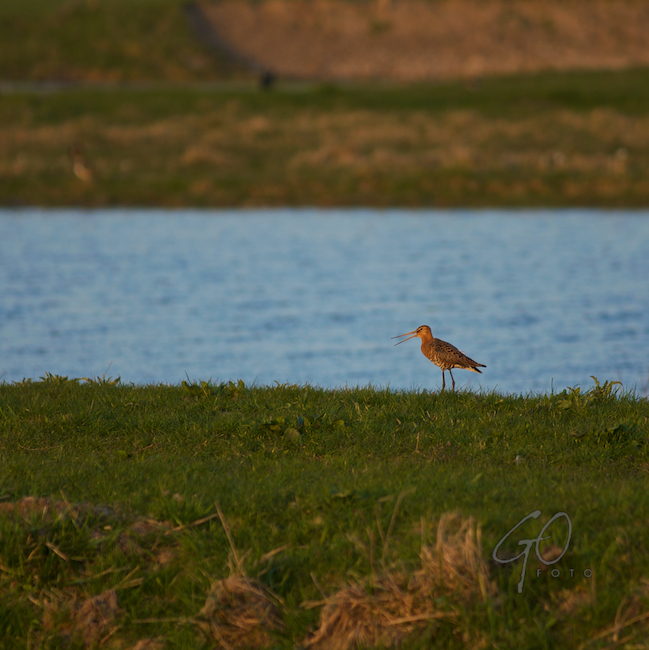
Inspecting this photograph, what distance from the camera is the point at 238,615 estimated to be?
598cm

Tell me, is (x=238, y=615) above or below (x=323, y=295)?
below

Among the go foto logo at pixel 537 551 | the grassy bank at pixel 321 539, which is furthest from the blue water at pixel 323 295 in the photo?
the go foto logo at pixel 537 551

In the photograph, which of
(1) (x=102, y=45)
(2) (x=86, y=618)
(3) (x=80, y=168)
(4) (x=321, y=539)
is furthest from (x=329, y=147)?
(1) (x=102, y=45)

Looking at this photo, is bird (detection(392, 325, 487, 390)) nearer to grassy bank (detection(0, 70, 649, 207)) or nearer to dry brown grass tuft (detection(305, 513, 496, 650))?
dry brown grass tuft (detection(305, 513, 496, 650))

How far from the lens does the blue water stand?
14961mm

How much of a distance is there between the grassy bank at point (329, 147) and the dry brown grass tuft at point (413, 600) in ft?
99.6

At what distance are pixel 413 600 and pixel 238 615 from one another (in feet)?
3.68

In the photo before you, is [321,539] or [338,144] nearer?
[321,539]

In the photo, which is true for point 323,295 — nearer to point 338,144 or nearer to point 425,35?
point 338,144

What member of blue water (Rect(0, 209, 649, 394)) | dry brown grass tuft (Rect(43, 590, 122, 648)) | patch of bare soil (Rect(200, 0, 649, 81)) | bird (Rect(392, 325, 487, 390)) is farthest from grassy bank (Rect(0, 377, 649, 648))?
patch of bare soil (Rect(200, 0, 649, 81))

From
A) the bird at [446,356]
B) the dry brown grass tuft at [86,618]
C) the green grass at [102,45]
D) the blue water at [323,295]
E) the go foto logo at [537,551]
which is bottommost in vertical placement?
the dry brown grass tuft at [86,618]

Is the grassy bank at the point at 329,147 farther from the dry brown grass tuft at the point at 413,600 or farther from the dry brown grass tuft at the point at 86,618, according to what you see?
the dry brown grass tuft at the point at 86,618

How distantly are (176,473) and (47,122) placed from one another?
41747 millimetres

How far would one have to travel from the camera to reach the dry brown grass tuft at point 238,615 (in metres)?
5.94
